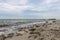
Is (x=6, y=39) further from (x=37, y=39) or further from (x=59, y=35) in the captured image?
(x=59, y=35)

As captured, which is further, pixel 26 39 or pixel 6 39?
pixel 6 39

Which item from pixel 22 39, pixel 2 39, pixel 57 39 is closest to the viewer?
pixel 57 39

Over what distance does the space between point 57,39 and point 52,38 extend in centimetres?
26

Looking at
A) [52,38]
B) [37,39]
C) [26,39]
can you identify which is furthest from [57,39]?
[26,39]

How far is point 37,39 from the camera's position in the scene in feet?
23.7

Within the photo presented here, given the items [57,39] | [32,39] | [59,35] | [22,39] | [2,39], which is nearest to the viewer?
[57,39]

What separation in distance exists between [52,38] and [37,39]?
1.02 metres

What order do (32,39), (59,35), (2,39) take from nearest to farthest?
(59,35) < (32,39) < (2,39)

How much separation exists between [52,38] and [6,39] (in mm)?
3442

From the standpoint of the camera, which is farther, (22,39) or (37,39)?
(22,39)

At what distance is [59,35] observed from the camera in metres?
6.89

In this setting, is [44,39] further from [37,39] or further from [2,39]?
[2,39]

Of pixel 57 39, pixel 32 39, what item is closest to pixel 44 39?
pixel 57 39

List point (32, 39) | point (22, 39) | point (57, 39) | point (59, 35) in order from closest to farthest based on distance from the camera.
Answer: point (57, 39)
point (59, 35)
point (32, 39)
point (22, 39)
